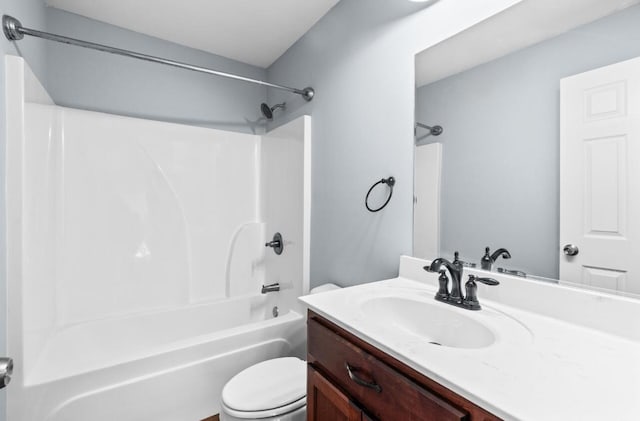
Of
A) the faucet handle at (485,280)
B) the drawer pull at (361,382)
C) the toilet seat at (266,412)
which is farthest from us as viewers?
the toilet seat at (266,412)

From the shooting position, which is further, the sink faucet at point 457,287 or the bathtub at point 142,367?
the bathtub at point 142,367

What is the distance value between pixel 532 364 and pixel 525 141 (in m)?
0.70

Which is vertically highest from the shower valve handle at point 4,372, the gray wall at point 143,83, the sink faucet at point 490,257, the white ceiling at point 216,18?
the white ceiling at point 216,18

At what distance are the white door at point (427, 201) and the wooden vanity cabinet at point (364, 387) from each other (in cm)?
59

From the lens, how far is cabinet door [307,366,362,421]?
807 millimetres

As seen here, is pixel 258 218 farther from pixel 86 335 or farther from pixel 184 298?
pixel 86 335

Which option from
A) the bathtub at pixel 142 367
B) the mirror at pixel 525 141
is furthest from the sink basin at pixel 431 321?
the bathtub at pixel 142 367

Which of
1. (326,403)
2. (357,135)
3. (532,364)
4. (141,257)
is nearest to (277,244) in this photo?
(141,257)

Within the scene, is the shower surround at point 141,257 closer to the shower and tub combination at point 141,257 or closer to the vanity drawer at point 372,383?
the shower and tub combination at point 141,257

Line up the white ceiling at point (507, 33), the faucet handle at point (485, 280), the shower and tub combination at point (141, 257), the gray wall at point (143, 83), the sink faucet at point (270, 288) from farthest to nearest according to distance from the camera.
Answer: the sink faucet at point (270, 288), the gray wall at point (143, 83), the shower and tub combination at point (141, 257), the faucet handle at point (485, 280), the white ceiling at point (507, 33)

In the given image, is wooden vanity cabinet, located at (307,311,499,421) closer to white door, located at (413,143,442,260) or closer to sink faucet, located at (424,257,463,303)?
sink faucet, located at (424,257,463,303)

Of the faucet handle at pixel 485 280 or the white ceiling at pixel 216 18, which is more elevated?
the white ceiling at pixel 216 18

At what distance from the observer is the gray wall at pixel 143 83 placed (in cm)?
188

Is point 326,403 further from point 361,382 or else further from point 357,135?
point 357,135
